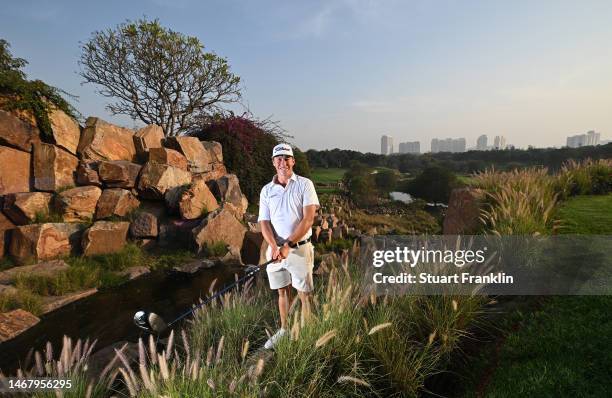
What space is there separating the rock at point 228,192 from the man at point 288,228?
23.6 ft

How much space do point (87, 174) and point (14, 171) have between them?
1.61 metres

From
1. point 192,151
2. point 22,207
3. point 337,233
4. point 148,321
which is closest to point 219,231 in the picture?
point 337,233

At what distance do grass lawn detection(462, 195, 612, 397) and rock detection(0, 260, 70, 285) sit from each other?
788 cm

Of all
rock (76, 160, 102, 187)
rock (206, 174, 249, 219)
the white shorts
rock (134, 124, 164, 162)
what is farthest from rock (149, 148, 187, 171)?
the white shorts

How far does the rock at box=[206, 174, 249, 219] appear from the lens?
11.0m

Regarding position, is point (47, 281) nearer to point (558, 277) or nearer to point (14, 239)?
point (14, 239)

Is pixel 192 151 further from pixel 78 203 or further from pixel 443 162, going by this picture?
pixel 443 162

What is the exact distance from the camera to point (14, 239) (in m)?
7.14

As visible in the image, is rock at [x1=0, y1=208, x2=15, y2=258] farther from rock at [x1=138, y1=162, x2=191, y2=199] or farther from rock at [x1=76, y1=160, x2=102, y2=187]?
rock at [x1=138, y1=162, x2=191, y2=199]

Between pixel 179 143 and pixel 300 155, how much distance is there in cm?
675

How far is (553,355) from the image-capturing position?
275 centimetres

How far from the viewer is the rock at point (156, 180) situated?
A: 9539 millimetres

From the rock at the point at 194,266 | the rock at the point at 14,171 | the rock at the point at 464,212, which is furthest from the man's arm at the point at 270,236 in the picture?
the rock at the point at 14,171

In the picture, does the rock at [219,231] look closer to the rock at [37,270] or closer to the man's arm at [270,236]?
the rock at [37,270]
